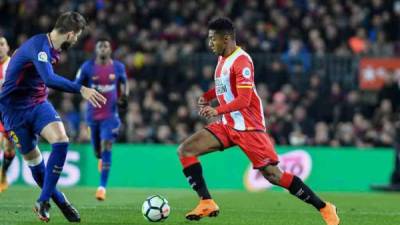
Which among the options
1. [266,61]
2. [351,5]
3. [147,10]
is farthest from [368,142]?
[147,10]

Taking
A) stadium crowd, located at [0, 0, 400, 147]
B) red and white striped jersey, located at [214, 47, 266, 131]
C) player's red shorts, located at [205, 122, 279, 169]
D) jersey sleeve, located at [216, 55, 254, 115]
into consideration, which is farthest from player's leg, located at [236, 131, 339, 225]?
stadium crowd, located at [0, 0, 400, 147]

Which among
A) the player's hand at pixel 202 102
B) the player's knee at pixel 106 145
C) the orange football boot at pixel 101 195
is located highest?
the player's hand at pixel 202 102

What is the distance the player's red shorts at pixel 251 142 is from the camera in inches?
402

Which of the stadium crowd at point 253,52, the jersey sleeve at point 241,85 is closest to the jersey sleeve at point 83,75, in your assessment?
the stadium crowd at point 253,52

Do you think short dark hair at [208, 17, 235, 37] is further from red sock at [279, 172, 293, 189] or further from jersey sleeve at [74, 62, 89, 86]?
jersey sleeve at [74, 62, 89, 86]

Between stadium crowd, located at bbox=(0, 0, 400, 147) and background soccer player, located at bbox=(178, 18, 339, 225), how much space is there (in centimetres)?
1058

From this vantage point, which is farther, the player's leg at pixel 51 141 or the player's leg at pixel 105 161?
the player's leg at pixel 105 161

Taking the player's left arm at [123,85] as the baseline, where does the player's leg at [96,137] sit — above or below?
below

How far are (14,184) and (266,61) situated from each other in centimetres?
688

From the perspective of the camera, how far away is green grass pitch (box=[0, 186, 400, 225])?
10.9 metres

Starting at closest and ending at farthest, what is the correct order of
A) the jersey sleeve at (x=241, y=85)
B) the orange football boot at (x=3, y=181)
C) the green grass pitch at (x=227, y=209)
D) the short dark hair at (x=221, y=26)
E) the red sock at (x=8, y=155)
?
the jersey sleeve at (x=241, y=85)
the short dark hair at (x=221, y=26)
the green grass pitch at (x=227, y=209)
the red sock at (x=8, y=155)
the orange football boot at (x=3, y=181)

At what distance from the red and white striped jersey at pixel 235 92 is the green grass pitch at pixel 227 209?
117 centimetres

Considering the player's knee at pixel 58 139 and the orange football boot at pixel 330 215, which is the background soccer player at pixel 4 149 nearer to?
the player's knee at pixel 58 139

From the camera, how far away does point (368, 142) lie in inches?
827
